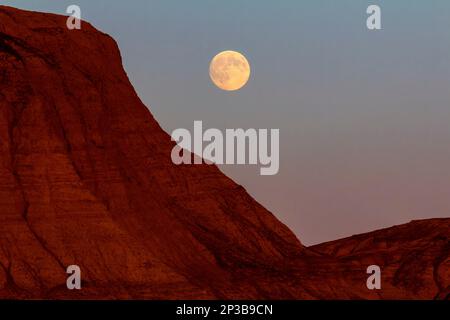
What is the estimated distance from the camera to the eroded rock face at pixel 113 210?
519ft

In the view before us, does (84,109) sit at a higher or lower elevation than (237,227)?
higher

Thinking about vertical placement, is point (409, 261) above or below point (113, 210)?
below

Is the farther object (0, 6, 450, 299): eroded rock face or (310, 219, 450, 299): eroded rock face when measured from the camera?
(310, 219, 450, 299): eroded rock face

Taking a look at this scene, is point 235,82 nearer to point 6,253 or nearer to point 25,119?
point 25,119

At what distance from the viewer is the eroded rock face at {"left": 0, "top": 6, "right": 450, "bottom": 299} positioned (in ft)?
519

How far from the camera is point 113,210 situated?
168 metres

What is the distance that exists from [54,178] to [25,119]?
26.8 ft

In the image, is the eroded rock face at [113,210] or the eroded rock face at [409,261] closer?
the eroded rock face at [113,210]

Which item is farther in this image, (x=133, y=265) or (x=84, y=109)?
(x=84, y=109)

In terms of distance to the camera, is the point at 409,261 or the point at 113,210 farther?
the point at 409,261
